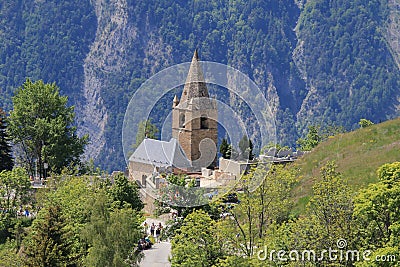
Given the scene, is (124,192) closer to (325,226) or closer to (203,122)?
(325,226)

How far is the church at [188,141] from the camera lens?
205 ft

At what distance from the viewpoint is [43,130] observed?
62.0 m

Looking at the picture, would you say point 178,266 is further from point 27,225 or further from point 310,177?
point 27,225

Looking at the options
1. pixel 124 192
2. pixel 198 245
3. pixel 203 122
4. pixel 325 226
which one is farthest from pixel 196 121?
pixel 325 226

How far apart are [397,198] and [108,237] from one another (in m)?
12.4

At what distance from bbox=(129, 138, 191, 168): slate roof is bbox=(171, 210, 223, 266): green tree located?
29037 mm

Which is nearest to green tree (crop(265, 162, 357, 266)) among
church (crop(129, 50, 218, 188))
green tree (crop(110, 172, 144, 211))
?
green tree (crop(110, 172, 144, 211))

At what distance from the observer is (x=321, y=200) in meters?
29.4

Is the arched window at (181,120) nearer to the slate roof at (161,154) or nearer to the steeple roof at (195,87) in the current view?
the steeple roof at (195,87)

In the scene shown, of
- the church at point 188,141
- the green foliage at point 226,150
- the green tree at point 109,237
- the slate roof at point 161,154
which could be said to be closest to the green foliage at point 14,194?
the church at point 188,141

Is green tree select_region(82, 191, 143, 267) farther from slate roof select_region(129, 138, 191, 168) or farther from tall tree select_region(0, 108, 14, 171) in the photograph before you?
slate roof select_region(129, 138, 191, 168)

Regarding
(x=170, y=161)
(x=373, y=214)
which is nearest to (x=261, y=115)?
(x=170, y=161)

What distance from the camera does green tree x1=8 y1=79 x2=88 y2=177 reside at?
203 feet

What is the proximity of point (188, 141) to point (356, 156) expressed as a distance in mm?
25133
